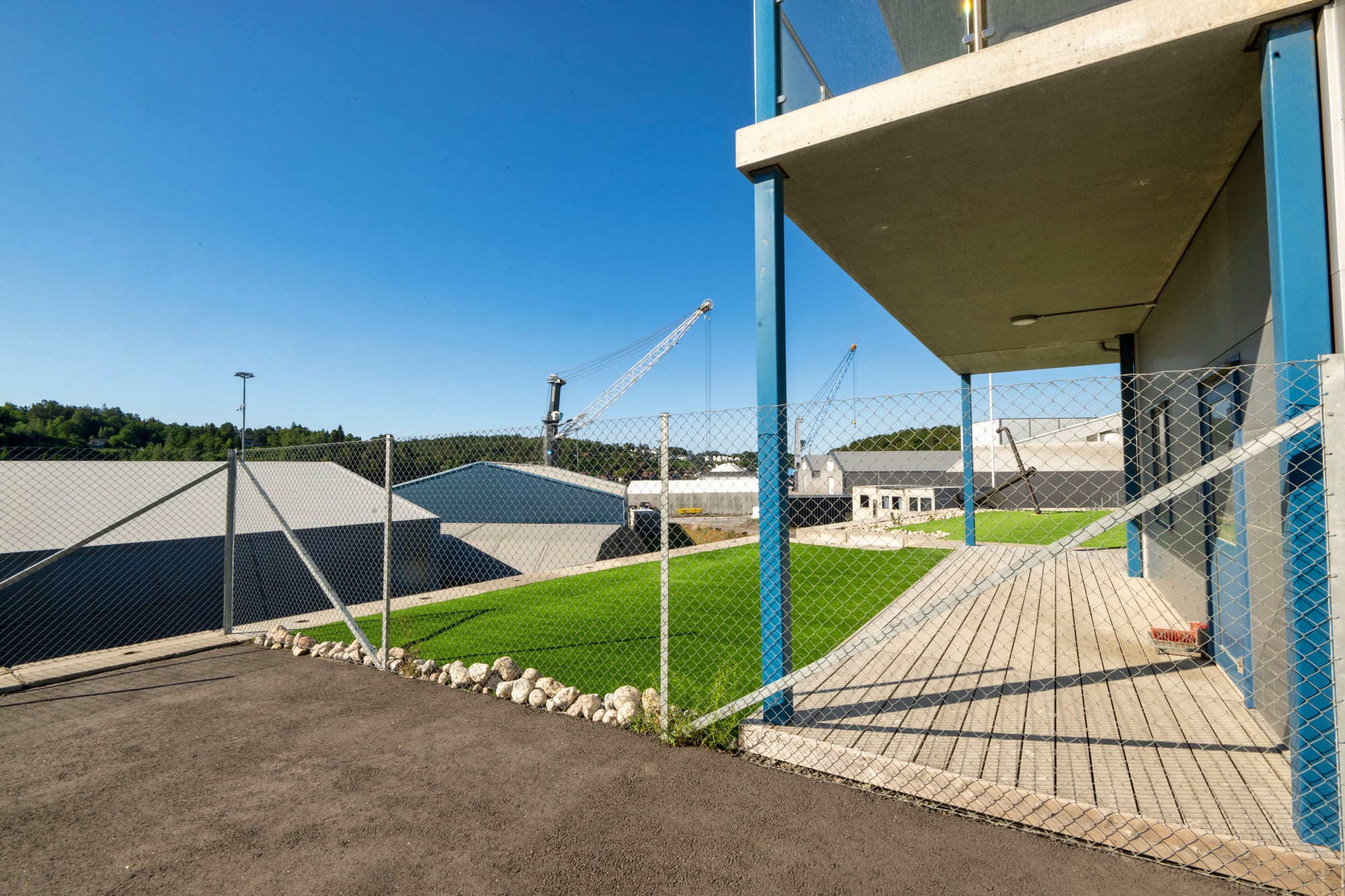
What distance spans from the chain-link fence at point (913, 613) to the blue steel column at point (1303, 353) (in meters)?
0.02

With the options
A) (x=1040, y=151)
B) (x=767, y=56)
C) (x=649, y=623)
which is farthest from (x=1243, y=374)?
(x=649, y=623)

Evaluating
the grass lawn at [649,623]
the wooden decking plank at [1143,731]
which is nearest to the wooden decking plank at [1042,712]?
the wooden decking plank at [1143,731]

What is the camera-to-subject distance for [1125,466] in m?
7.98

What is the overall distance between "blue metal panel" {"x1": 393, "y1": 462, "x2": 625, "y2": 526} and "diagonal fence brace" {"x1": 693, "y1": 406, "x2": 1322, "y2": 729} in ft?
44.6

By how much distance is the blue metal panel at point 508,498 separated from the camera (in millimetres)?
16875

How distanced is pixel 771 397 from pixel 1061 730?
2.57m

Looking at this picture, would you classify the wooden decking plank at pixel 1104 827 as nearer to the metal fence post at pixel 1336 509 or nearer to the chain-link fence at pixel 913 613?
the chain-link fence at pixel 913 613

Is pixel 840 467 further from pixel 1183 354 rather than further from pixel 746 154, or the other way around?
pixel 746 154

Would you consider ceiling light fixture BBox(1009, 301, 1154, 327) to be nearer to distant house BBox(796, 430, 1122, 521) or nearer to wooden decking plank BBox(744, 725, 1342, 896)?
wooden decking plank BBox(744, 725, 1342, 896)

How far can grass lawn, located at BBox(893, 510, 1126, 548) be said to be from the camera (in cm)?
1305

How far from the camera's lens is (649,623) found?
6.38 metres

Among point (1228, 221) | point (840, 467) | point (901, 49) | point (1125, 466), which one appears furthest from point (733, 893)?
point (840, 467)

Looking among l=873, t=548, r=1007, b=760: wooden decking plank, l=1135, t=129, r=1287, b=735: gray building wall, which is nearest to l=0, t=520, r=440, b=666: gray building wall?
l=873, t=548, r=1007, b=760: wooden decking plank

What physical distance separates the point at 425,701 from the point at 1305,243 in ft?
17.7
